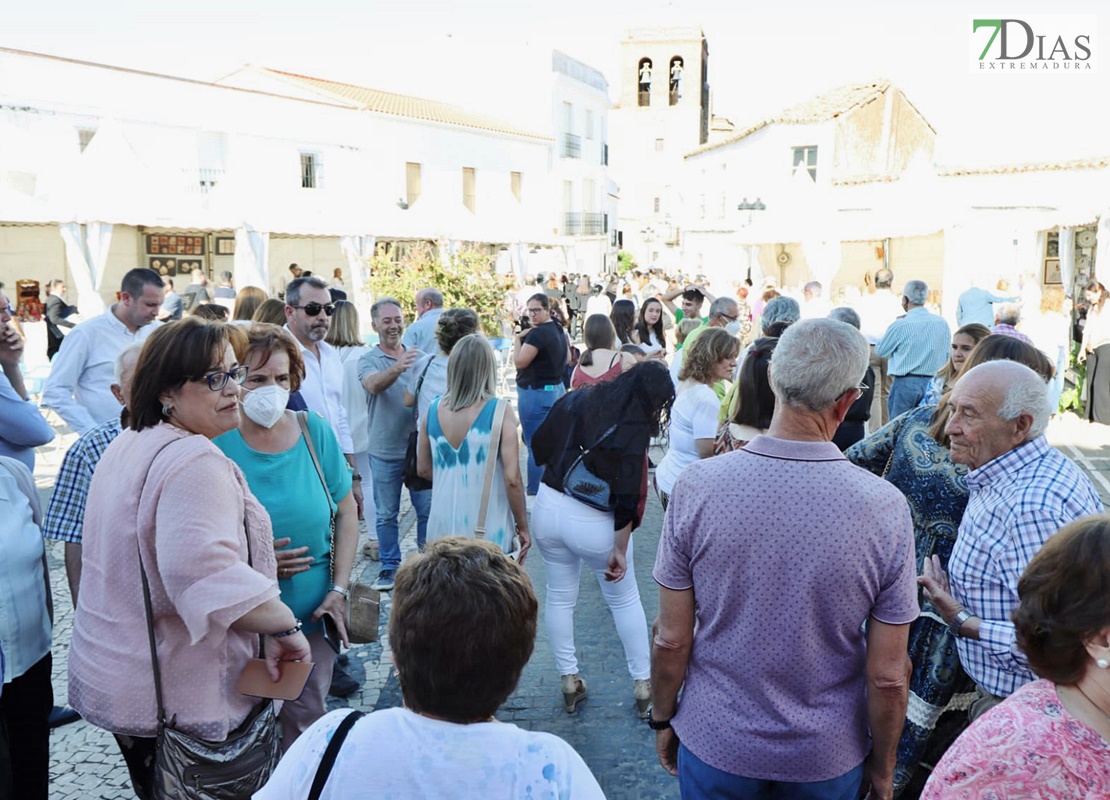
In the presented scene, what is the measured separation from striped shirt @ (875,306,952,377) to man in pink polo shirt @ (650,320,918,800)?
6.30 metres

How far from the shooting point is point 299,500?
3.00 meters

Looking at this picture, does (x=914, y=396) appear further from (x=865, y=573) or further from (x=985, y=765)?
(x=985, y=765)

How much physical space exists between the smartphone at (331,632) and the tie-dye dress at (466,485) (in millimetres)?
899

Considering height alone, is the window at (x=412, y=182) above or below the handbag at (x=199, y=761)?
above

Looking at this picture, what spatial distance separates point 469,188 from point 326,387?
105 ft

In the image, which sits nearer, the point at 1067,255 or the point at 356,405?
the point at 356,405

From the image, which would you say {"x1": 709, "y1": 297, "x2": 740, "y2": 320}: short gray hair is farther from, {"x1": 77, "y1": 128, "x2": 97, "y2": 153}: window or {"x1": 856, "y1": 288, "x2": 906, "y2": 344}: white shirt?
{"x1": 77, "y1": 128, "x2": 97, "y2": 153}: window

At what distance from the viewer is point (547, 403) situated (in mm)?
7309

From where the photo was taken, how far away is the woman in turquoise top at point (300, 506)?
9.73ft

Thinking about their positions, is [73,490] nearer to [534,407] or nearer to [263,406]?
[263,406]

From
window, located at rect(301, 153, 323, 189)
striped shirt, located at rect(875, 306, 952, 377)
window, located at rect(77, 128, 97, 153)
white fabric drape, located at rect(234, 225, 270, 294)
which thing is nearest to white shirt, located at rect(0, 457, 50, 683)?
striped shirt, located at rect(875, 306, 952, 377)

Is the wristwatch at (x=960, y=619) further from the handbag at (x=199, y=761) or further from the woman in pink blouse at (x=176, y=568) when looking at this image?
the handbag at (x=199, y=761)

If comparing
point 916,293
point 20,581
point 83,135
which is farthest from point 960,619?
point 83,135

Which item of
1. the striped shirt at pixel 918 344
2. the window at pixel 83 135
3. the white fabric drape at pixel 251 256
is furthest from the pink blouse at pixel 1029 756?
the window at pixel 83 135
